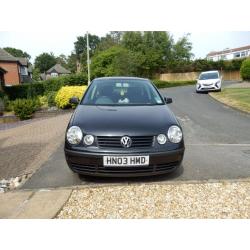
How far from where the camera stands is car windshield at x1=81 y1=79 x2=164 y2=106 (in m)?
5.00

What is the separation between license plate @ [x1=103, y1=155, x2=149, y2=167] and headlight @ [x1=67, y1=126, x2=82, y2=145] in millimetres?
461

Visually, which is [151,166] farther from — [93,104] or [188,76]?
[188,76]

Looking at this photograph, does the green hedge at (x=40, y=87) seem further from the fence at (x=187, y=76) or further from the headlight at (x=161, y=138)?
the fence at (x=187, y=76)

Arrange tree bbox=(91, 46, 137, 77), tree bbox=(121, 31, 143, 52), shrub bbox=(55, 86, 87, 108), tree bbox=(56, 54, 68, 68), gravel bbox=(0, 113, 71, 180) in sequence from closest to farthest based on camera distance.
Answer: gravel bbox=(0, 113, 71, 180)
shrub bbox=(55, 86, 87, 108)
tree bbox=(91, 46, 137, 77)
tree bbox=(121, 31, 143, 52)
tree bbox=(56, 54, 68, 68)

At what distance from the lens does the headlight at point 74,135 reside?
154 inches

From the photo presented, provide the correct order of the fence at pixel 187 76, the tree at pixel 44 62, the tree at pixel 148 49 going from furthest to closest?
the tree at pixel 44 62
the tree at pixel 148 49
the fence at pixel 187 76

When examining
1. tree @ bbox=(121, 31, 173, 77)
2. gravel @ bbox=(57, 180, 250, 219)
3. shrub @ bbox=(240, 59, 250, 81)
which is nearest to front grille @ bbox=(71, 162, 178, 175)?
gravel @ bbox=(57, 180, 250, 219)

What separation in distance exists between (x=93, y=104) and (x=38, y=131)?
4509 mm

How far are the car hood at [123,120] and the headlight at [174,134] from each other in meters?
0.07

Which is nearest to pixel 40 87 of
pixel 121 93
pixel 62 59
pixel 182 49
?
pixel 121 93

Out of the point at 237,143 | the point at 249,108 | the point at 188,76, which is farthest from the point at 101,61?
the point at 237,143

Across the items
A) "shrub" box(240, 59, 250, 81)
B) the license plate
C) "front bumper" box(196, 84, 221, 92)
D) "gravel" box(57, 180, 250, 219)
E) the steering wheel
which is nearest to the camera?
"gravel" box(57, 180, 250, 219)

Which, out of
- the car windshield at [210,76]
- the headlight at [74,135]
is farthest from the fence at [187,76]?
the headlight at [74,135]

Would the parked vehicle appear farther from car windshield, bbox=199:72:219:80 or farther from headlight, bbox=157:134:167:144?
headlight, bbox=157:134:167:144
